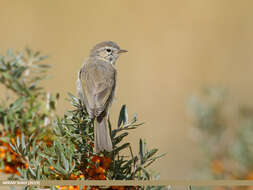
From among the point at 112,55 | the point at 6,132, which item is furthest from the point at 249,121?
the point at 6,132

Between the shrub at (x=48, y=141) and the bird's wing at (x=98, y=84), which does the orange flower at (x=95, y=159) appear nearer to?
the shrub at (x=48, y=141)

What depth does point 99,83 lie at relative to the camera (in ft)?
11.8

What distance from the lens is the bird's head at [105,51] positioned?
14.8ft

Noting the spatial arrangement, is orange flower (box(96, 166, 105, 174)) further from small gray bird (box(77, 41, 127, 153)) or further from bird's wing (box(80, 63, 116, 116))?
bird's wing (box(80, 63, 116, 116))

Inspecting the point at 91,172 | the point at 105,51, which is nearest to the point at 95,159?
the point at 91,172

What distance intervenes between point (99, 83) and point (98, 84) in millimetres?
20

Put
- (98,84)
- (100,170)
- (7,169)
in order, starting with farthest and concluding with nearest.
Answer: (98,84)
(7,169)
(100,170)

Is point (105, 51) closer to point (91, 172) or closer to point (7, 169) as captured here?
point (7, 169)

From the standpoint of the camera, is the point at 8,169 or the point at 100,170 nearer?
the point at 100,170

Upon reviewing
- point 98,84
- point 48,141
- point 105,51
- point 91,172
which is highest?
point 105,51

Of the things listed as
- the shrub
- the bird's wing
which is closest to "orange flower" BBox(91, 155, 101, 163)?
the shrub

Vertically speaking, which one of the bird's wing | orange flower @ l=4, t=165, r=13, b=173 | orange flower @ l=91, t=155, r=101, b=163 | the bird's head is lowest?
orange flower @ l=4, t=165, r=13, b=173

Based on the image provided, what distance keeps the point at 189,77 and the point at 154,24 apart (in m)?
1.80

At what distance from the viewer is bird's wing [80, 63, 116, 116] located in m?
3.24
